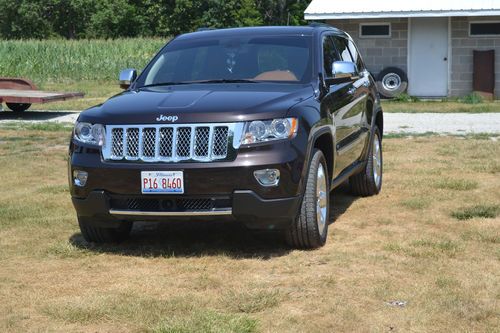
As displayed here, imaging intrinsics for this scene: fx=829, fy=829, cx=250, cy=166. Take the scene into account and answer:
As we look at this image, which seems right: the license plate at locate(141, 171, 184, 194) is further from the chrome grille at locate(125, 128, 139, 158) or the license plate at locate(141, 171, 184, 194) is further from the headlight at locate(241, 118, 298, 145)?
the headlight at locate(241, 118, 298, 145)

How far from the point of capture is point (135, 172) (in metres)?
5.91

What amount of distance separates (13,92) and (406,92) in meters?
10.7

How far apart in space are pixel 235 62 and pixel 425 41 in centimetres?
1751

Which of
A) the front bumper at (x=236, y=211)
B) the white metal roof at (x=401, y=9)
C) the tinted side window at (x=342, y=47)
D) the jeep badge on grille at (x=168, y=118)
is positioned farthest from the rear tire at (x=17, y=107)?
the jeep badge on grille at (x=168, y=118)

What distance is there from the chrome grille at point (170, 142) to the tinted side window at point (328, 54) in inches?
65.9

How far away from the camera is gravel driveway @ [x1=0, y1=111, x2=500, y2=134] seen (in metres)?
15.4

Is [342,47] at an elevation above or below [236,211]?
above

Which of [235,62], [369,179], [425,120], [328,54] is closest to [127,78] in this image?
[235,62]

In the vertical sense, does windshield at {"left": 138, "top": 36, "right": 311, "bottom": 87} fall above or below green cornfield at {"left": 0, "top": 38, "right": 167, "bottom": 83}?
above

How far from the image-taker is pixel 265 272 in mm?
5660

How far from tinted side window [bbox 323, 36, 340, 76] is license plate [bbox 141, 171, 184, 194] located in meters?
1.96

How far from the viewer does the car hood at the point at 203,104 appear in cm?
589

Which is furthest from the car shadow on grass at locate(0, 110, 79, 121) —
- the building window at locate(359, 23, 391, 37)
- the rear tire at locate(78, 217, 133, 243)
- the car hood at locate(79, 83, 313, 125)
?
the car hood at locate(79, 83, 313, 125)

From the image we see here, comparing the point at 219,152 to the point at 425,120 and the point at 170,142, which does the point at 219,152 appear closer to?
the point at 170,142
